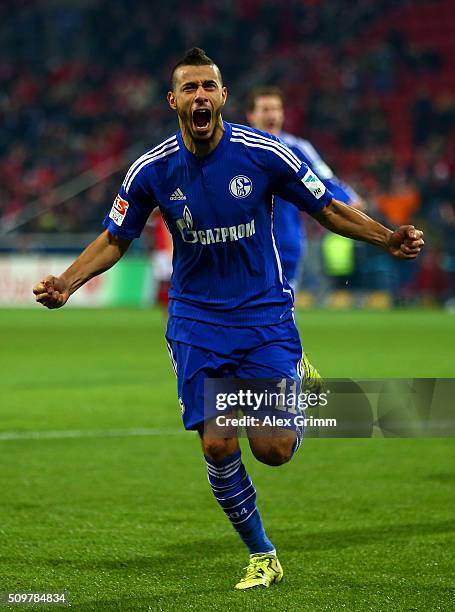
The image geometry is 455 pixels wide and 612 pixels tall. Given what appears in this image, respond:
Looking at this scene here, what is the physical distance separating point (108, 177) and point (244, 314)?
24293 millimetres

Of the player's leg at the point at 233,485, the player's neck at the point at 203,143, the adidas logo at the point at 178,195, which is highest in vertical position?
the player's neck at the point at 203,143

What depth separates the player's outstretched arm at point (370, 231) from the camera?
176 inches

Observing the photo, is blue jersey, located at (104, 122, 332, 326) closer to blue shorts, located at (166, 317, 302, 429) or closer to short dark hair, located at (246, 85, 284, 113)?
blue shorts, located at (166, 317, 302, 429)

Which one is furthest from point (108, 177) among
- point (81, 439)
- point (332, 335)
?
point (81, 439)

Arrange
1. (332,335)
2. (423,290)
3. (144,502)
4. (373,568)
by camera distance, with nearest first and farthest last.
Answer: (373,568) < (144,502) < (332,335) < (423,290)

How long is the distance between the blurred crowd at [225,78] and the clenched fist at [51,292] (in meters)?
20.6

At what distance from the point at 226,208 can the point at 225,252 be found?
166 mm

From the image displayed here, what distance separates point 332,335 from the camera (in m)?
16.9

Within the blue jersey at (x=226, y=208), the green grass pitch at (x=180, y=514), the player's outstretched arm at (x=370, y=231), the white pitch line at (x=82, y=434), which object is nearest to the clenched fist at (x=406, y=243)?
the player's outstretched arm at (x=370, y=231)

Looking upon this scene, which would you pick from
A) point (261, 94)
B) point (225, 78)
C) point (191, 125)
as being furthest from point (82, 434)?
point (225, 78)

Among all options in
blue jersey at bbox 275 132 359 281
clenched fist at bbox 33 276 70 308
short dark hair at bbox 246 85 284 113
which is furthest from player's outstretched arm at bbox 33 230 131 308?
short dark hair at bbox 246 85 284 113

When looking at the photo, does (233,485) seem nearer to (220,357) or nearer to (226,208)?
(220,357)

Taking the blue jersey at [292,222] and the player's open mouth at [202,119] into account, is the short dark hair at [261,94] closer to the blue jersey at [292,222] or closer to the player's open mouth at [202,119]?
the blue jersey at [292,222]

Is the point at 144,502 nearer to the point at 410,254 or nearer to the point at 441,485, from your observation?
the point at 441,485
